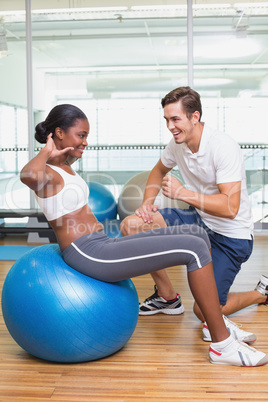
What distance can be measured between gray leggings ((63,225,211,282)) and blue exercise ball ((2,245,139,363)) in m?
0.05

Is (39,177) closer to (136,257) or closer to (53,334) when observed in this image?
(136,257)

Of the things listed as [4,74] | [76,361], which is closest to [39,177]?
[76,361]

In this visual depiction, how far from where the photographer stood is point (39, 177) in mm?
1698

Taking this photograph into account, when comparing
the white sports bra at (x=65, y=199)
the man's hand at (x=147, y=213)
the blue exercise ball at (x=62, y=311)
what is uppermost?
the white sports bra at (x=65, y=199)

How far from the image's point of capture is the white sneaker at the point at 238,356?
1.82 metres

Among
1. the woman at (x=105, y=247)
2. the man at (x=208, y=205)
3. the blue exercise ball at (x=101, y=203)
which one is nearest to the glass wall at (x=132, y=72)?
the blue exercise ball at (x=101, y=203)

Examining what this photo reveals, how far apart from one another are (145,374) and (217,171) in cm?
91

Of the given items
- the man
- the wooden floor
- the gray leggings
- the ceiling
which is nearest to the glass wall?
the ceiling

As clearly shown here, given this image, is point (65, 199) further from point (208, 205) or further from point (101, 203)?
point (101, 203)

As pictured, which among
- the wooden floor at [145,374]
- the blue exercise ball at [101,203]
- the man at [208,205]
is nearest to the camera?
the wooden floor at [145,374]

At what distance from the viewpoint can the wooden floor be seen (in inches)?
63.8

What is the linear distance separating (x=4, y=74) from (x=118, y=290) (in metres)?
3.55

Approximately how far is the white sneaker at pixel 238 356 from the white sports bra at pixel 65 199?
2.43 feet

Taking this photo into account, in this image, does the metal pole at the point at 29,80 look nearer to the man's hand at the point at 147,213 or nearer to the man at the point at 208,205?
the man at the point at 208,205
